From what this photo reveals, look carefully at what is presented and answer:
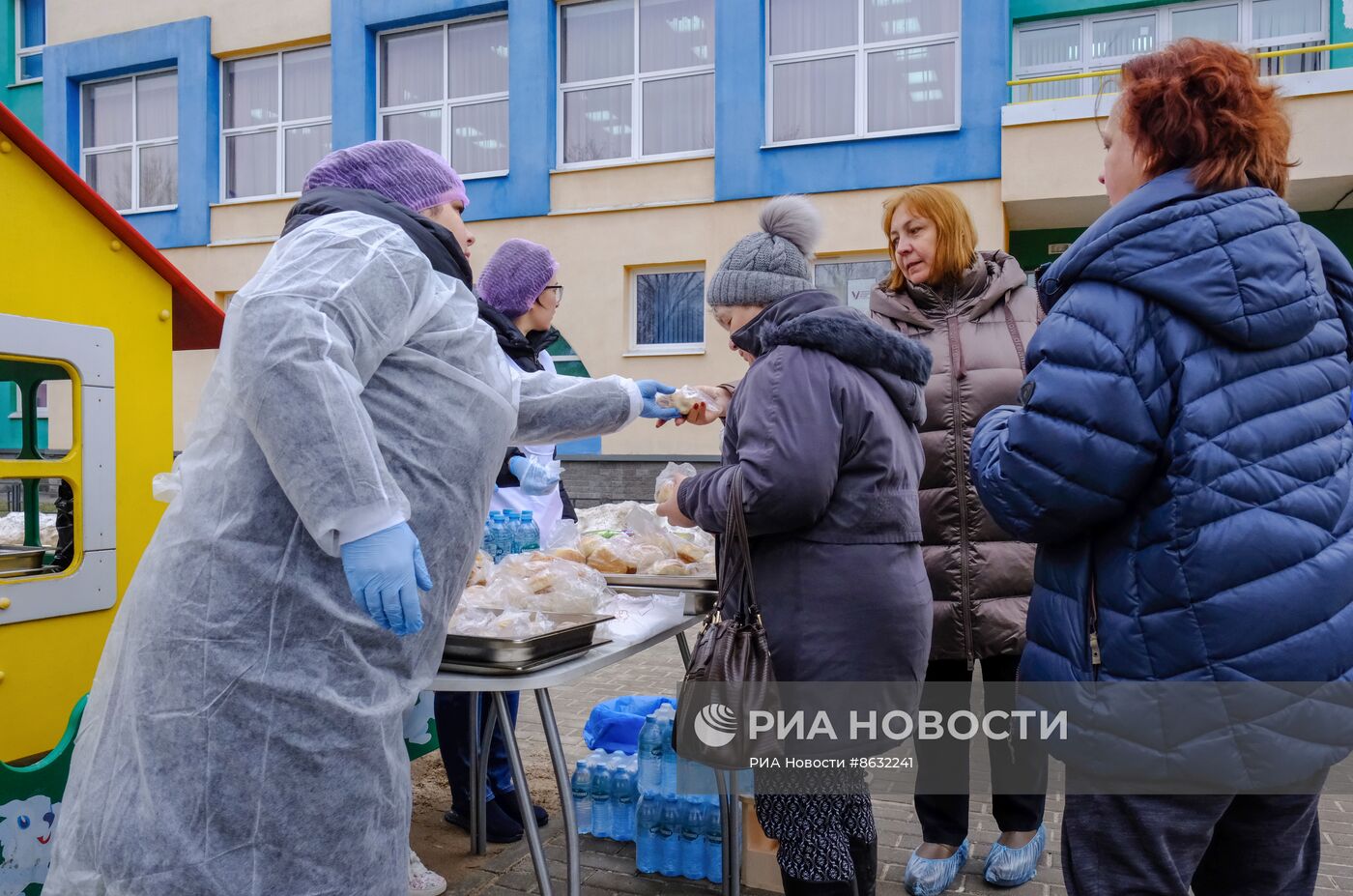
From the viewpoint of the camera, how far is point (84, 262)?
2643 mm

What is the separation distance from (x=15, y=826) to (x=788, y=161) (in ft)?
32.9

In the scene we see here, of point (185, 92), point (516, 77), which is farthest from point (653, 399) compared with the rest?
point (185, 92)

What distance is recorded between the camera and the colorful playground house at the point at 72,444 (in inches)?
95.5

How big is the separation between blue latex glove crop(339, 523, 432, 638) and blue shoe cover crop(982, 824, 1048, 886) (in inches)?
91.6

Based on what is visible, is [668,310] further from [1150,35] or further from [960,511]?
[960,511]

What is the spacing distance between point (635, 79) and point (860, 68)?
2727mm

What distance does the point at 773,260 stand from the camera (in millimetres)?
2529

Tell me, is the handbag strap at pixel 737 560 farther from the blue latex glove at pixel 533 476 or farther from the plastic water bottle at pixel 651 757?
the blue latex glove at pixel 533 476

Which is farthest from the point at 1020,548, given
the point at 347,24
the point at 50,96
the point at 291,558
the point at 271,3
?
the point at 50,96

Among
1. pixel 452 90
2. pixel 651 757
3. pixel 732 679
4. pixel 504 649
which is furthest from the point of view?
pixel 452 90

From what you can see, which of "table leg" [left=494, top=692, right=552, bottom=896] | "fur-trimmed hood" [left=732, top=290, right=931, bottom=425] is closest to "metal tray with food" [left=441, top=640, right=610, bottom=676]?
"table leg" [left=494, top=692, right=552, bottom=896]

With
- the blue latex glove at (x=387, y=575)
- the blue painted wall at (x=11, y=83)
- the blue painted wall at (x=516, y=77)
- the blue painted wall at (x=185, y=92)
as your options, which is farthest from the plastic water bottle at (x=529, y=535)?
the blue painted wall at (x=11, y=83)

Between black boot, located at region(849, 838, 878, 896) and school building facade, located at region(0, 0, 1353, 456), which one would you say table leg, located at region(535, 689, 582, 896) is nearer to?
black boot, located at region(849, 838, 878, 896)

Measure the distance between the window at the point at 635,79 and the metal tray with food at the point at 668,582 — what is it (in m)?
9.27
